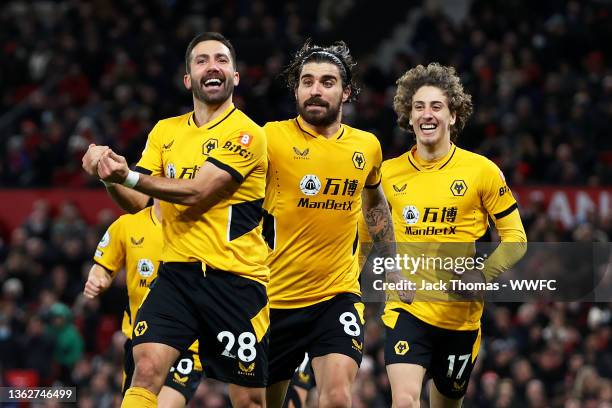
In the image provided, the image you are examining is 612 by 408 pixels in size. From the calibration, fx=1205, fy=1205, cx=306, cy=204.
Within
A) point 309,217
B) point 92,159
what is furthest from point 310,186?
point 92,159

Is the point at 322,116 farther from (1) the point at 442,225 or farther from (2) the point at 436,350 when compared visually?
(2) the point at 436,350

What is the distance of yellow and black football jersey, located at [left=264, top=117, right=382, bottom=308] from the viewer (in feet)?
27.6

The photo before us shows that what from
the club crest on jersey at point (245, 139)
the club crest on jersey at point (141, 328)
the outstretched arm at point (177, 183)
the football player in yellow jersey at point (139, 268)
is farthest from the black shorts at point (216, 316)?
the football player in yellow jersey at point (139, 268)

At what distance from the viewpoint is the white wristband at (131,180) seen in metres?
7.14

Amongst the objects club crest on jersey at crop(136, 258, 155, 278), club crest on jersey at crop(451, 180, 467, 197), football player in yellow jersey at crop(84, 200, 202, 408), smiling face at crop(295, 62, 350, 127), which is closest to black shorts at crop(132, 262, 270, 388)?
smiling face at crop(295, 62, 350, 127)

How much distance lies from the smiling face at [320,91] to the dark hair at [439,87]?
4.24 feet

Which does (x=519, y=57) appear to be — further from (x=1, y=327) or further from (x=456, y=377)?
(x=456, y=377)

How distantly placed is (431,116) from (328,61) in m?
1.18

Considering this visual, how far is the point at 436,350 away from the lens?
9.07m

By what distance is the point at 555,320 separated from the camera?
52.5 feet

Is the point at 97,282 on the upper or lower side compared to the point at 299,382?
upper

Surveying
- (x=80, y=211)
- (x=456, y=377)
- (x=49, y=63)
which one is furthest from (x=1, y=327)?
(x=456, y=377)

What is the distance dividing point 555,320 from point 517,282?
4.73m

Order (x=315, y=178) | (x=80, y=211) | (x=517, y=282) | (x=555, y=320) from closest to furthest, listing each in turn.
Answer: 1. (x=315, y=178)
2. (x=517, y=282)
3. (x=555, y=320)
4. (x=80, y=211)
